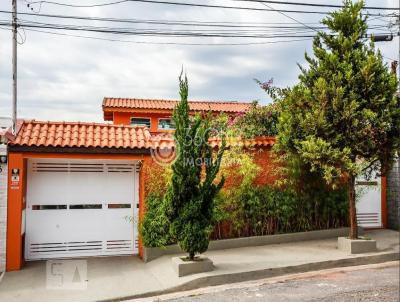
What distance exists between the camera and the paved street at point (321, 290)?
6344 millimetres

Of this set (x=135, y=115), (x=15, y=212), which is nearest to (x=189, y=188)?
(x=15, y=212)

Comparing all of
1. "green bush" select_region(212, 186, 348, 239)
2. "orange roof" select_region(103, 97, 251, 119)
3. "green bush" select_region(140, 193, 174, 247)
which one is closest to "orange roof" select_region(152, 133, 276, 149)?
"green bush" select_region(212, 186, 348, 239)

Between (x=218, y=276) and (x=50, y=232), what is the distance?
4.53m

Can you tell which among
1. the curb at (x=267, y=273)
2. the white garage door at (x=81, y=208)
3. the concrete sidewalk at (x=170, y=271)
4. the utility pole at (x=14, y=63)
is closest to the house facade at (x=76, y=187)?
the white garage door at (x=81, y=208)

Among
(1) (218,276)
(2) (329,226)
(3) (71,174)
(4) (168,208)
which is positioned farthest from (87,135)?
(2) (329,226)

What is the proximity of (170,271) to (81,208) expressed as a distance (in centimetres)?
312

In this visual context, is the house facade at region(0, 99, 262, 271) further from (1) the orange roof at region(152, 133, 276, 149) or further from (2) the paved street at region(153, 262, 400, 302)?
(2) the paved street at region(153, 262, 400, 302)

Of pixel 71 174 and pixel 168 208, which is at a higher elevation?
pixel 71 174

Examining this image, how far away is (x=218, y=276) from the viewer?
7.48 metres

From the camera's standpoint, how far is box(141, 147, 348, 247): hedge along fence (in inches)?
374

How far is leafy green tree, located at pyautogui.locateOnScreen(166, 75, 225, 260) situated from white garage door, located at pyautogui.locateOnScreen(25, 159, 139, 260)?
259 centimetres

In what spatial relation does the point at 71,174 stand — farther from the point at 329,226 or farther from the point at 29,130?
the point at 329,226

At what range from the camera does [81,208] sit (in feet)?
32.0

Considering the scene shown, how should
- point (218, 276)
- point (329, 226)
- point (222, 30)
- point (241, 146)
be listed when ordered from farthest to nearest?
point (222, 30) → point (329, 226) → point (241, 146) → point (218, 276)
